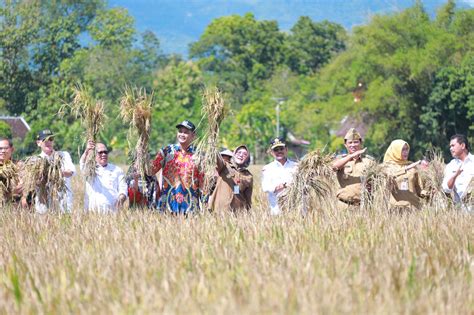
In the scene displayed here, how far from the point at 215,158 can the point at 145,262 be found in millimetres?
3679

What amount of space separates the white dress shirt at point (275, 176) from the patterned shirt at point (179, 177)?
89 cm

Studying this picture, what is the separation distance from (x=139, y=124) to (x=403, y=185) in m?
2.67

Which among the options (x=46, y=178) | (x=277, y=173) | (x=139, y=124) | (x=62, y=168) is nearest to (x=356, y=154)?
(x=277, y=173)

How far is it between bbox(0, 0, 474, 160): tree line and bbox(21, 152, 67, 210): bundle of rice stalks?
54.0ft

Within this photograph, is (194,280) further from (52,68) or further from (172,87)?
(52,68)

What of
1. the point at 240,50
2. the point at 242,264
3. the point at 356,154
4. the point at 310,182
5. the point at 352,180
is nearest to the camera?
the point at 242,264

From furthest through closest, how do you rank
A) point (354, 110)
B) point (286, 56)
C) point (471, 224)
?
point (286, 56), point (354, 110), point (471, 224)

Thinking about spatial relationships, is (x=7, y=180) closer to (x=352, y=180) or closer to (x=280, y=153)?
(x=280, y=153)

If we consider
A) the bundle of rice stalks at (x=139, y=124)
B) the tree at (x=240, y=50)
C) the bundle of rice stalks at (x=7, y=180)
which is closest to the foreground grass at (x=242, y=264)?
the bundle of rice stalks at (x=139, y=124)

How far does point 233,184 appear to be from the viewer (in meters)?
11.2

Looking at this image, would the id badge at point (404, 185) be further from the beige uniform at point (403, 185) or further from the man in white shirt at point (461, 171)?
→ the man in white shirt at point (461, 171)

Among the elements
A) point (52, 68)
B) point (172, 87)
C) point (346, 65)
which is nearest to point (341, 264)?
point (346, 65)

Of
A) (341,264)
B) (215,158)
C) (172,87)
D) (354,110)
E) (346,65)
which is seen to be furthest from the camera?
(172,87)

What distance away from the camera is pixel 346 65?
2335 inches
